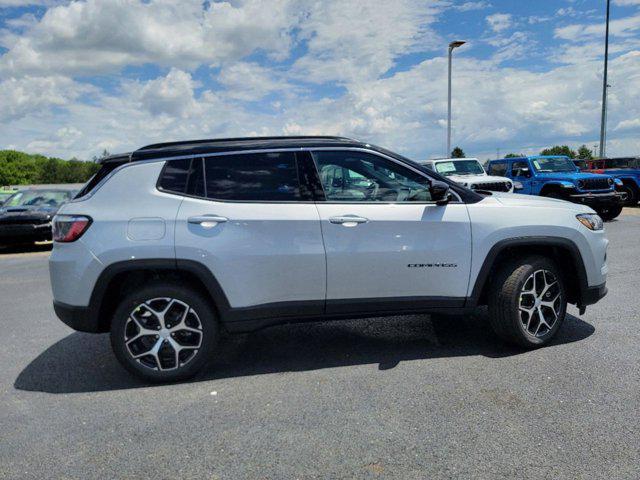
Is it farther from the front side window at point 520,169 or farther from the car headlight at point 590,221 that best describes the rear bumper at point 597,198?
the car headlight at point 590,221

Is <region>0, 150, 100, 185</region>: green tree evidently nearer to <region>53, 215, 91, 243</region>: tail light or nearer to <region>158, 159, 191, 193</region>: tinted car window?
<region>53, 215, 91, 243</region>: tail light

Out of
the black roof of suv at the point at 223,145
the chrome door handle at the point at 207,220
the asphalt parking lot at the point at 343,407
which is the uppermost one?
the black roof of suv at the point at 223,145

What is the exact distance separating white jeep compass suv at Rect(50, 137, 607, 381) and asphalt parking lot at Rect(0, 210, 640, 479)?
438 millimetres

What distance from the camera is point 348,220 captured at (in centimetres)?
387

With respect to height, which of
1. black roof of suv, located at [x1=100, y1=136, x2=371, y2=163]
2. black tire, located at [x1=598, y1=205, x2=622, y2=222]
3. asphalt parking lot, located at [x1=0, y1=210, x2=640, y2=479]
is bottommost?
asphalt parking lot, located at [x1=0, y1=210, x2=640, y2=479]

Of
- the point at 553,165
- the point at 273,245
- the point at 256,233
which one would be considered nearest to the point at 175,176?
the point at 256,233

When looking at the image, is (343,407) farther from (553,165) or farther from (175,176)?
(553,165)

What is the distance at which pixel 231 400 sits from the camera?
354 cm

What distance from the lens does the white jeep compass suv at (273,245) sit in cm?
374

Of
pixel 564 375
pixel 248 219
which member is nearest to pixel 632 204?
pixel 564 375

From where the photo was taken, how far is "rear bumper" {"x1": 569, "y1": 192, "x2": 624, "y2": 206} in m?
13.3

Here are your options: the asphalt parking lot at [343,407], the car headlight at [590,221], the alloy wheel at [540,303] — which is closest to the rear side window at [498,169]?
the asphalt parking lot at [343,407]

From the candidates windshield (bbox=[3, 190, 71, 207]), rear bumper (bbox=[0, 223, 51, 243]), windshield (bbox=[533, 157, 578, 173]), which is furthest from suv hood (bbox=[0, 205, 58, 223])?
windshield (bbox=[533, 157, 578, 173])

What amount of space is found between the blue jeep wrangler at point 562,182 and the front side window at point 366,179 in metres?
10.7
